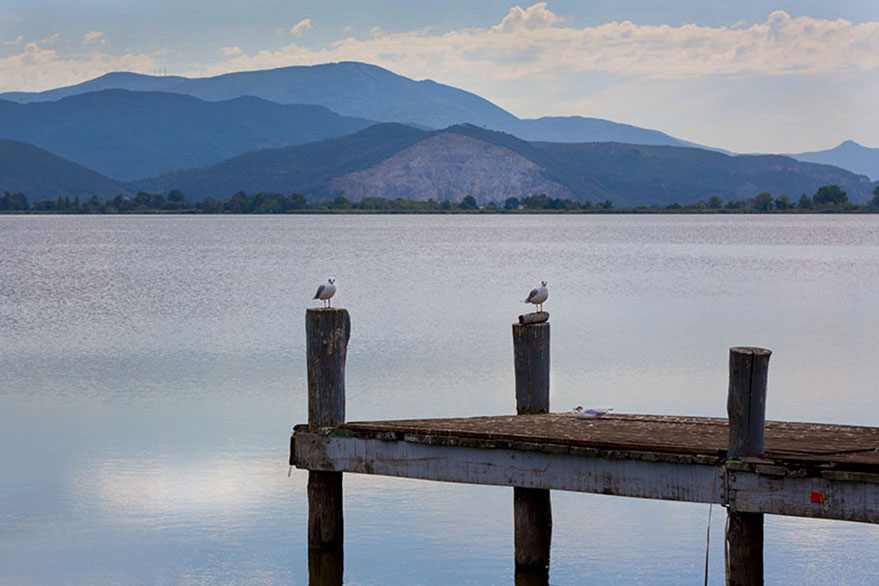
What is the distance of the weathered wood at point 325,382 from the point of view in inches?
532

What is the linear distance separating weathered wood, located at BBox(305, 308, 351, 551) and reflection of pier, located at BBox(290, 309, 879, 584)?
0.01 metres

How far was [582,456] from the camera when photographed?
38.9 feet

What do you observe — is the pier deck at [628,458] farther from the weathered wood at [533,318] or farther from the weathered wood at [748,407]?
the weathered wood at [533,318]

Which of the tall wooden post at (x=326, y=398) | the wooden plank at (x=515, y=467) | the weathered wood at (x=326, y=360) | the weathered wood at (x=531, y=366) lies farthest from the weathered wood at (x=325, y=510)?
the weathered wood at (x=531, y=366)

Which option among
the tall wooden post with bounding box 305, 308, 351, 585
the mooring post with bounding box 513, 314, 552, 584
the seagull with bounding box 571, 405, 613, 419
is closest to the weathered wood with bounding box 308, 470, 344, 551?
the tall wooden post with bounding box 305, 308, 351, 585

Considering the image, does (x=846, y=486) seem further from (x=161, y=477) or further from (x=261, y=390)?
(x=261, y=390)

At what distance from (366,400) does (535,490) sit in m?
11.6

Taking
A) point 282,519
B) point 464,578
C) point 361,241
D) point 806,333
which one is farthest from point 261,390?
point 361,241

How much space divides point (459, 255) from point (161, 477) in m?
72.9

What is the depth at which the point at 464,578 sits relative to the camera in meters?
14.4

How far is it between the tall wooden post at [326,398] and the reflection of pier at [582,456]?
0.01 meters

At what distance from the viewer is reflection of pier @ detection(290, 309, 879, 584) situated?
10867mm

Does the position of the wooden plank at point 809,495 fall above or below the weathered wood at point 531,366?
below

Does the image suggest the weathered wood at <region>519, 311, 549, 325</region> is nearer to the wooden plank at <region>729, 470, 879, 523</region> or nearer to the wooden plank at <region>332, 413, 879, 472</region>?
the wooden plank at <region>332, 413, 879, 472</region>
